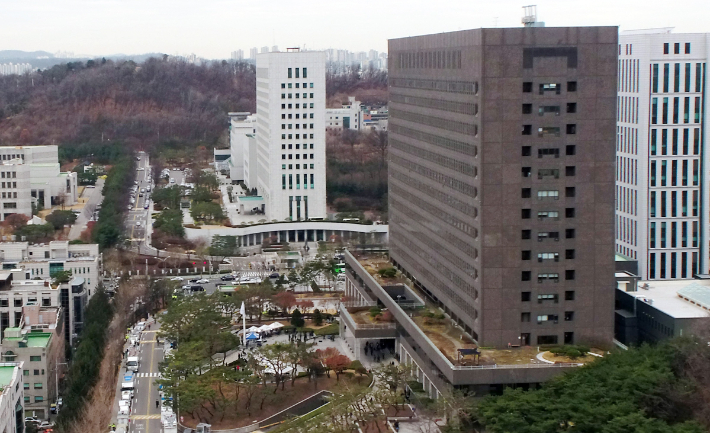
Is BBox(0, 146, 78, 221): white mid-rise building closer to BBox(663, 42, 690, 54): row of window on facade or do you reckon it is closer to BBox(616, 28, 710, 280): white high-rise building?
BBox(616, 28, 710, 280): white high-rise building

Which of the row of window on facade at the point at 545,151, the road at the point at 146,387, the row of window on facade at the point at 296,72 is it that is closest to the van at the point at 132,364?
the road at the point at 146,387

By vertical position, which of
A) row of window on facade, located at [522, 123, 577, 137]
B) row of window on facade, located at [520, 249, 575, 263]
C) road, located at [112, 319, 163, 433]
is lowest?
road, located at [112, 319, 163, 433]

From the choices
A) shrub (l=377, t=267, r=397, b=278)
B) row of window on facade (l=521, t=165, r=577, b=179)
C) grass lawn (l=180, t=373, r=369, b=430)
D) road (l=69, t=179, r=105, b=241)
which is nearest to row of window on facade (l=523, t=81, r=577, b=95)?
row of window on facade (l=521, t=165, r=577, b=179)

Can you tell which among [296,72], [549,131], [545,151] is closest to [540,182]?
[545,151]

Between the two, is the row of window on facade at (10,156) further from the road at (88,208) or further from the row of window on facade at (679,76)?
the row of window on facade at (679,76)

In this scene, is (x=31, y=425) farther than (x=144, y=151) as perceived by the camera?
No

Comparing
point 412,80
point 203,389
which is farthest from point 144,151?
point 203,389

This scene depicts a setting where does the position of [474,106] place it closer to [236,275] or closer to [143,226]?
[236,275]
